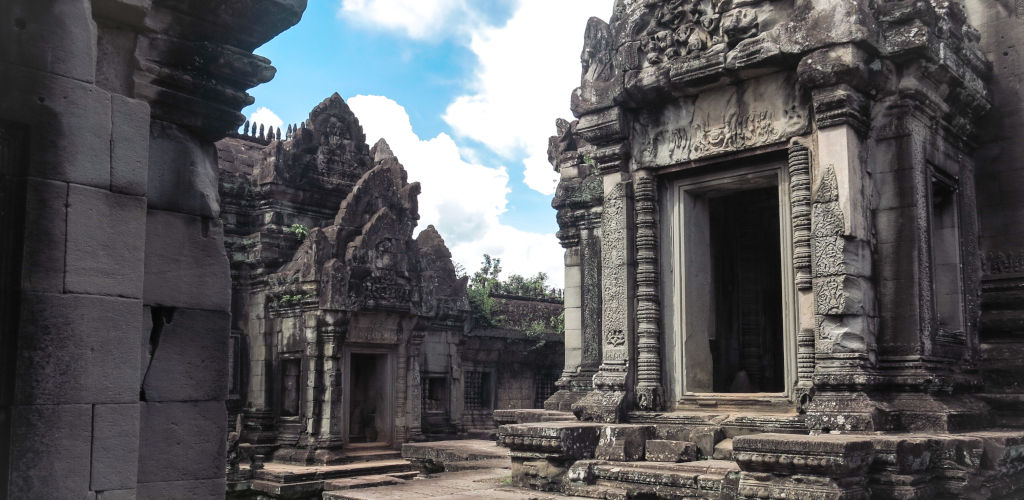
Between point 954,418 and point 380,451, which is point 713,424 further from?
point 380,451

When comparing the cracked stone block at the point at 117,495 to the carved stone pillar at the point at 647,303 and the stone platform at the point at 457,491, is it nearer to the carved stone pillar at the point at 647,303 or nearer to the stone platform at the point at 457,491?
the stone platform at the point at 457,491

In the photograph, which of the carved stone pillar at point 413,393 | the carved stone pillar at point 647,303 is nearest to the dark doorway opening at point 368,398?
the carved stone pillar at point 413,393

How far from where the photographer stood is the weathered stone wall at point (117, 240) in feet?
10.4

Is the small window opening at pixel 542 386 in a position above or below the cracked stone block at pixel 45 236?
below

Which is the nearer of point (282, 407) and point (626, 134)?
point (626, 134)

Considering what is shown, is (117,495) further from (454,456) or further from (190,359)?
(454,456)

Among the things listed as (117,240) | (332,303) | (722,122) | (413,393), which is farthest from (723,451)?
(413,393)

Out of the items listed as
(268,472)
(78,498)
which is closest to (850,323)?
(78,498)

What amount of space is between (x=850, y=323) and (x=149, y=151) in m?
5.25

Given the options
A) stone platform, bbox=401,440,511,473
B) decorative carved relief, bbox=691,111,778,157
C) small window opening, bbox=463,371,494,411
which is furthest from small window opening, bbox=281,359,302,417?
decorative carved relief, bbox=691,111,778,157

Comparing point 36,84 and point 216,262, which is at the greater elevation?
point 36,84

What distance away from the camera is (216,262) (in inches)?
159

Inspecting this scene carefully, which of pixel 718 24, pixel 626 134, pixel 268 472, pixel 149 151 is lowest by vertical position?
pixel 268 472

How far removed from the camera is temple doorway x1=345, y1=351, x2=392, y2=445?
50.9ft
